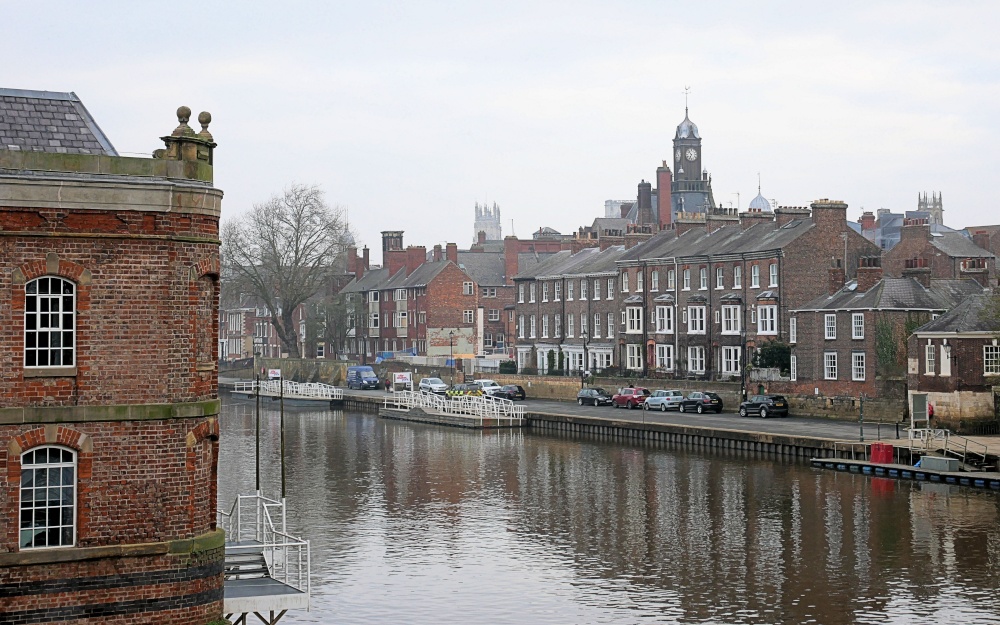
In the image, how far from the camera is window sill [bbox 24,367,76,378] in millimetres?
20109

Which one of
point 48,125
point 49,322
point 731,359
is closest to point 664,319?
point 731,359

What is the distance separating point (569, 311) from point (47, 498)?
78989mm

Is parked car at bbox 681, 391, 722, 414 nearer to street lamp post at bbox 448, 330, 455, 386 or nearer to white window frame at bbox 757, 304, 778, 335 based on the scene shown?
white window frame at bbox 757, 304, 778, 335

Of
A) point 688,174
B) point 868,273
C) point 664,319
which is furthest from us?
point 688,174

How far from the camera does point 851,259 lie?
7556 centimetres

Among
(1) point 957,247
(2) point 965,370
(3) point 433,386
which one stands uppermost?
(1) point 957,247

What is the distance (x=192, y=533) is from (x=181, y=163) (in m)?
6.23

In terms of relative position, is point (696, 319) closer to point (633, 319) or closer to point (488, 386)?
point (633, 319)

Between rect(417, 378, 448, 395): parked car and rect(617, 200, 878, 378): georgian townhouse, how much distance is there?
44.7ft

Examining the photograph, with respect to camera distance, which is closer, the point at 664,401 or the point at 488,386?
the point at 664,401

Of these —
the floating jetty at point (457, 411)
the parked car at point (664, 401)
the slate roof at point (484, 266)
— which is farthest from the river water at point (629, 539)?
the slate roof at point (484, 266)

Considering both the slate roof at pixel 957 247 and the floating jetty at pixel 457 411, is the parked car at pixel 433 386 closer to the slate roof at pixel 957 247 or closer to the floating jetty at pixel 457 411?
the floating jetty at pixel 457 411

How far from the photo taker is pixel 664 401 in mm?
73375

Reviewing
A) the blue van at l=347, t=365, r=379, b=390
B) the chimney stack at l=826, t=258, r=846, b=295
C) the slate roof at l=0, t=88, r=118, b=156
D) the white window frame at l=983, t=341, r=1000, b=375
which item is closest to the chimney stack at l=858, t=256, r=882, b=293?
the chimney stack at l=826, t=258, r=846, b=295
